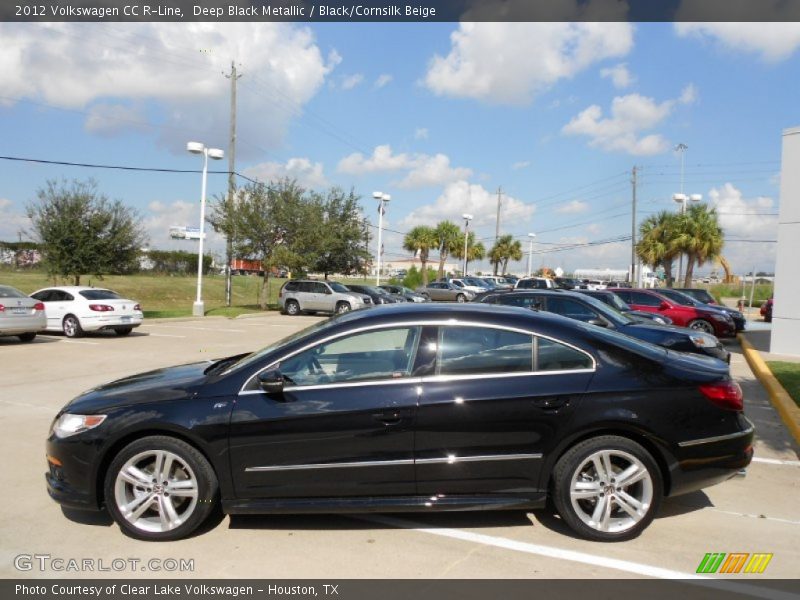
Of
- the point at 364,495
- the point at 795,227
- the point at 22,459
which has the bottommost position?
the point at 22,459

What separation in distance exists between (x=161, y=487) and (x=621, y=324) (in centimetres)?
731

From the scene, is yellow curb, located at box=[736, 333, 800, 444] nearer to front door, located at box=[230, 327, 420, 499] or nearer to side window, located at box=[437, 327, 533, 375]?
side window, located at box=[437, 327, 533, 375]

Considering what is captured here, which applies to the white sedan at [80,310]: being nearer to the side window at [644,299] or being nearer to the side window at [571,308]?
the side window at [571,308]

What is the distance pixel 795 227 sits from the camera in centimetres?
1376

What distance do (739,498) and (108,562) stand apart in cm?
484

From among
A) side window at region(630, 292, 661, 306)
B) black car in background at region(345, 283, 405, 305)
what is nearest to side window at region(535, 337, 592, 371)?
side window at region(630, 292, 661, 306)

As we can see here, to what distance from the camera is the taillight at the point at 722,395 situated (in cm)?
424

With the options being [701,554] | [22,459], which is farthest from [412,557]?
[22,459]

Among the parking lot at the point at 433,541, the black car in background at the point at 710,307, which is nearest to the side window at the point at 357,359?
the parking lot at the point at 433,541

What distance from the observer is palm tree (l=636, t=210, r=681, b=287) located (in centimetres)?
3781

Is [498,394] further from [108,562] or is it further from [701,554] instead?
[108,562]

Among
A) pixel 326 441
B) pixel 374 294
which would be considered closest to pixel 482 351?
pixel 326 441

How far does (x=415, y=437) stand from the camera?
3996 millimetres

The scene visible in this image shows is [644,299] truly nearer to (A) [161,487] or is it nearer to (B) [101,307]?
(B) [101,307]
